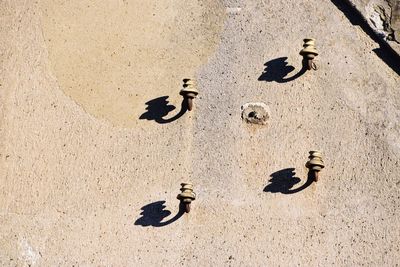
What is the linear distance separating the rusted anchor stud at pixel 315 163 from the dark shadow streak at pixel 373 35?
0.71 metres

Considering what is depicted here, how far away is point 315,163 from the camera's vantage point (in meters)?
5.05

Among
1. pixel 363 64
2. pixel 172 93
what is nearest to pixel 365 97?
pixel 363 64

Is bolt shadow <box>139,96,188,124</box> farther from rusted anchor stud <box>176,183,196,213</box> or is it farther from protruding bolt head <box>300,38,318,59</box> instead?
protruding bolt head <box>300,38,318,59</box>

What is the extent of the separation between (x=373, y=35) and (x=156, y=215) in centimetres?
157

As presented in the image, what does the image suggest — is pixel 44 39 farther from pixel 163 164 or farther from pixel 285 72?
pixel 285 72

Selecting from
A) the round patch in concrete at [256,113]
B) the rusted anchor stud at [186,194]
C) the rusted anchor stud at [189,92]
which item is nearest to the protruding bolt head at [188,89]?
the rusted anchor stud at [189,92]

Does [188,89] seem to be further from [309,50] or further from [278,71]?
[309,50]

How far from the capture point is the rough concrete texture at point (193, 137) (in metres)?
5.09

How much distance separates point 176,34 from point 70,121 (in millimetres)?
776

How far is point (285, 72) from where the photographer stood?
17.7 feet

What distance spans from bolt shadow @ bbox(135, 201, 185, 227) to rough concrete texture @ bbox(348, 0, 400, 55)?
1.47m

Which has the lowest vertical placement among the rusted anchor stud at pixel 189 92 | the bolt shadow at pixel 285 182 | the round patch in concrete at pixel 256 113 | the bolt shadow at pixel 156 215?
the bolt shadow at pixel 156 215

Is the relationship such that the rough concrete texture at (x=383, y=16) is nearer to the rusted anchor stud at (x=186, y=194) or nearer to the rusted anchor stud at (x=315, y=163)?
the rusted anchor stud at (x=315, y=163)

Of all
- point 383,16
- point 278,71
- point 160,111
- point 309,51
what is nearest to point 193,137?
point 160,111
